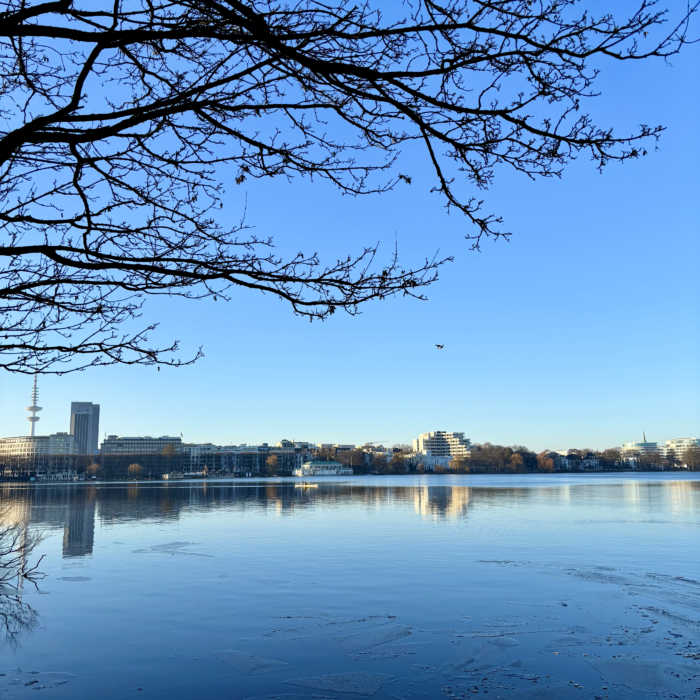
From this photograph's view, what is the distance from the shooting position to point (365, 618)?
1267 cm

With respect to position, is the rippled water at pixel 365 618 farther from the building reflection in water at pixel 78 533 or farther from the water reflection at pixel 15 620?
the building reflection in water at pixel 78 533

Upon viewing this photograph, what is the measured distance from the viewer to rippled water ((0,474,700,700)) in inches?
360

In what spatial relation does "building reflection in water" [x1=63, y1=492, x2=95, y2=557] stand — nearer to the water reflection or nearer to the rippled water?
the rippled water

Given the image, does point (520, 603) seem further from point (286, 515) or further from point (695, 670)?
point (286, 515)

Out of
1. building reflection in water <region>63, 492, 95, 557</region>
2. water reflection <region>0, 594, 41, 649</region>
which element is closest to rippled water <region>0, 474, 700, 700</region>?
water reflection <region>0, 594, 41, 649</region>

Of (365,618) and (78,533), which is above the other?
(365,618)

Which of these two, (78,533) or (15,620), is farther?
(78,533)

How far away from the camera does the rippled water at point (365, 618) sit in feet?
30.0

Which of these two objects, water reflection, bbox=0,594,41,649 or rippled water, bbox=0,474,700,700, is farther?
water reflection, bbox=0,594,41,649

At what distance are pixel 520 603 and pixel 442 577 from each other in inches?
135

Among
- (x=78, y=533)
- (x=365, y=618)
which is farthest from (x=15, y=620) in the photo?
(x=78, y=533)

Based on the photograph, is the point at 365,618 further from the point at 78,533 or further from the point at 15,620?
the point at 78,533

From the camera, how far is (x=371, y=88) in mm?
4527

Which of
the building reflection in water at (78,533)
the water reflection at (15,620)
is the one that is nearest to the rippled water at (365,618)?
the water reflection at (15,620)
